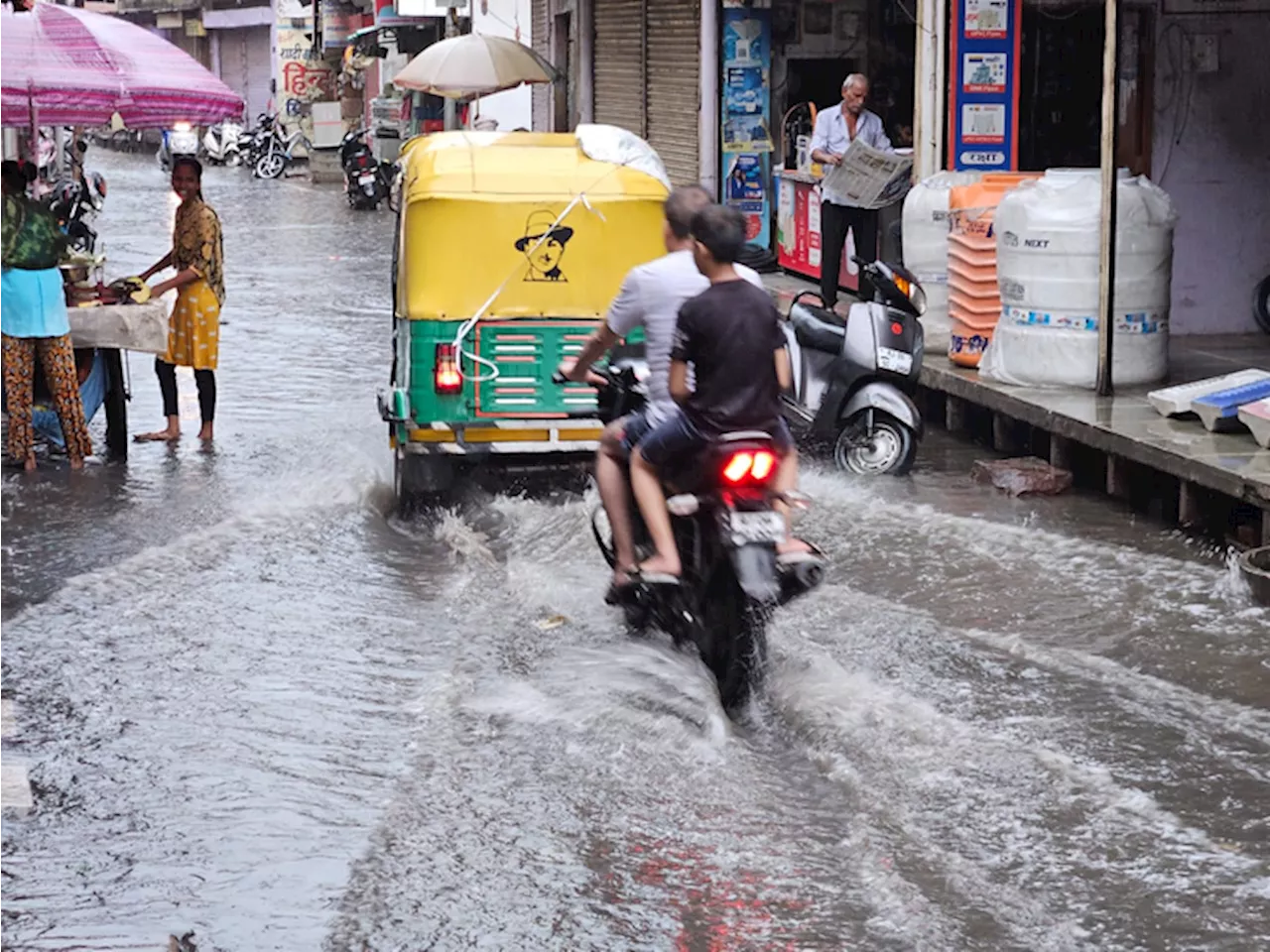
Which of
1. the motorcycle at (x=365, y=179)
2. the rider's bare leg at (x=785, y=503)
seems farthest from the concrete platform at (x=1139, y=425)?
the motorcycle at (x=365, y=179)

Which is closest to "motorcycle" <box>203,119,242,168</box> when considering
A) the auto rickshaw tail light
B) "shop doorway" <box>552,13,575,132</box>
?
"shop doorway" <box>552,13,575,132</box>

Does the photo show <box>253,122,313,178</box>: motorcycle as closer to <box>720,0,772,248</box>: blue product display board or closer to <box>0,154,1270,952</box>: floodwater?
<box>720,0,772,248</box>: blue product display board

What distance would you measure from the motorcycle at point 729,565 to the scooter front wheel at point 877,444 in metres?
4.06

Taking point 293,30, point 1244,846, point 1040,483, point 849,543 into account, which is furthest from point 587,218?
point 293,30

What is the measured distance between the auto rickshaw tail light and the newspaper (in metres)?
5.85

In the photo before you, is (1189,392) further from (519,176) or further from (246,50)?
(246,50)

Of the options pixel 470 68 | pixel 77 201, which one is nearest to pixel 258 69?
pixel 470 68

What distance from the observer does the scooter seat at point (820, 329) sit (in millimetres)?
10500

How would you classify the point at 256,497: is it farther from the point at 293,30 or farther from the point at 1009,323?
the point at 293,30

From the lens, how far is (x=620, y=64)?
960 inches

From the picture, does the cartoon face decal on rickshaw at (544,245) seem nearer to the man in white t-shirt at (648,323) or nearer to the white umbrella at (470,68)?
the man in white t-shirt at (648,323)

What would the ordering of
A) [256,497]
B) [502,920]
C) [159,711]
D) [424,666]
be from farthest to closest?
1. [256,497]
2. [424,666]
3. [159,711]
4. [502,920]

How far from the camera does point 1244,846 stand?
532 centimetres

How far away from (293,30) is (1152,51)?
143 ft
